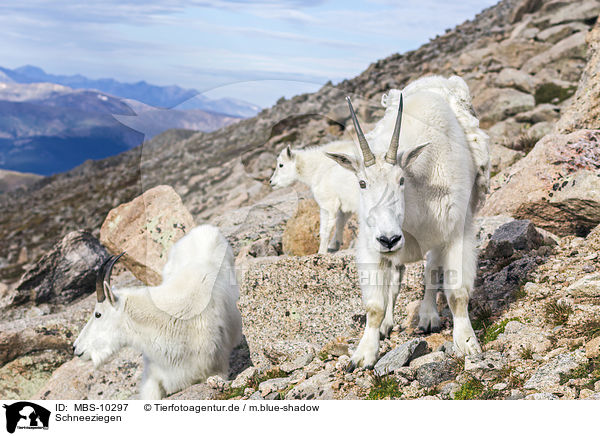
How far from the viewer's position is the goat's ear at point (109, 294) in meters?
7.37

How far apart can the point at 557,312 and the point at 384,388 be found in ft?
7.05

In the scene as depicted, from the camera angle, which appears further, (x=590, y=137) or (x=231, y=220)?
(x=590, y=137)

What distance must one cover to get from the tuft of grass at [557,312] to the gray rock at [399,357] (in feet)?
4.75

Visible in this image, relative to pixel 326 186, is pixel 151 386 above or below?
below

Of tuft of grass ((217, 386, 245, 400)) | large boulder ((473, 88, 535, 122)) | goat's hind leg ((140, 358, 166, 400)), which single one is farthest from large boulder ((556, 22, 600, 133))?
large boulder ((473, 88, 535, 122))

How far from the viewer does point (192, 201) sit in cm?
659

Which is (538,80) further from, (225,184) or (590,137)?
(225,184)

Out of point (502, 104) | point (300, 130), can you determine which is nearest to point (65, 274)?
point (300, 130)

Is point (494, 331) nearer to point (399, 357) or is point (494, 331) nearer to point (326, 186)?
point (399, 357)

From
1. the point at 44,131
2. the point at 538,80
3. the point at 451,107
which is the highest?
the point at 538,80

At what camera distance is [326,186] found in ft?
38.3

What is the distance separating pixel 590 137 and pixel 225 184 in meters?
6.34
